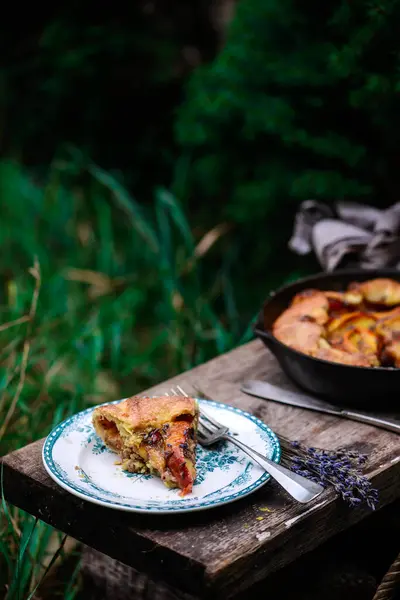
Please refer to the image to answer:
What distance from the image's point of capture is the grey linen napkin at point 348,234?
106 inches

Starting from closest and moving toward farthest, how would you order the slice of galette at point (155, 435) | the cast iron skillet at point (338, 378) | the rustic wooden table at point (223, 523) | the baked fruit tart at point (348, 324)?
the rustic wooden table at point (223, 523) → the slice of galette at point (155, 435) → the cast iron skillet at point (338, 378) → the baked fruit tart at point (348, 324)

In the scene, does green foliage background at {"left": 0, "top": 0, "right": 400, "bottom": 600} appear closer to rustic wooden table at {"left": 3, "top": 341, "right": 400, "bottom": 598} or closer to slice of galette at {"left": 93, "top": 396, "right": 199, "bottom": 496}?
rustic wooden table at {"left": 3, "top": 341, "right": 400, "bottom": 598}

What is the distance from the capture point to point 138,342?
3.45 m

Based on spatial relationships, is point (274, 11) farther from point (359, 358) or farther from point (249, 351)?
point (359, 358)

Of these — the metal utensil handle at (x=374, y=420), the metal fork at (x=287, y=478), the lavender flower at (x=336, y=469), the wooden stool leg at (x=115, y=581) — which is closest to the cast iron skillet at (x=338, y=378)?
the metal utensil handle at (x=374, y=420)

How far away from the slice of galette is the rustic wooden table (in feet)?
0.32

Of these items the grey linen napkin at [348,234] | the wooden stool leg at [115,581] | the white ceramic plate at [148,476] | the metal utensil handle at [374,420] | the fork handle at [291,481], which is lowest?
the wooden stool leg at [115,581]

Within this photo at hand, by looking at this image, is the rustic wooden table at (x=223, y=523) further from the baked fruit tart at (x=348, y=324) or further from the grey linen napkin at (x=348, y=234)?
the grey linen napkin at (x=348, y=234)

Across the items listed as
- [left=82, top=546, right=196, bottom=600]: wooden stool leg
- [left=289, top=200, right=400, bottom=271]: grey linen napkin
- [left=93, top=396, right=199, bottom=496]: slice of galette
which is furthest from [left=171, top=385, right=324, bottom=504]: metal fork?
[left=289, top=200, right=400, bottom=271]: grey linen napkin

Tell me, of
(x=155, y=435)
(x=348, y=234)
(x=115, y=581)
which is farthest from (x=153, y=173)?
(x=155, y=435)

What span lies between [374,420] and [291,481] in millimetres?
437

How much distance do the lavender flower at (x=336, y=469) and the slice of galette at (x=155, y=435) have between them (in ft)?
0.75

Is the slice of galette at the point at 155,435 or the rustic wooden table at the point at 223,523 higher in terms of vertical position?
the slice of galette at the point at 155,435

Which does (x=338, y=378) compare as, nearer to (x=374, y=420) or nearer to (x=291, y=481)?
(x=374, y=420)
